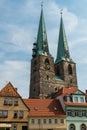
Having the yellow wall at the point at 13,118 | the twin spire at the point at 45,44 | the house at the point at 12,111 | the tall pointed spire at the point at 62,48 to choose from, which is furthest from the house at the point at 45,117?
the tall pointed spire at the point at 62,48

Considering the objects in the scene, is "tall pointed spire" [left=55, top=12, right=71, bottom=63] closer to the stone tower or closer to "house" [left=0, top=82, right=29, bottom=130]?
the stone tower

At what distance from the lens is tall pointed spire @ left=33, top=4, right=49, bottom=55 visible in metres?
132

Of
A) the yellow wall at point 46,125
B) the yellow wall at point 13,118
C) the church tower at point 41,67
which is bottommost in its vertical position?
the yellow wall at point 46,125

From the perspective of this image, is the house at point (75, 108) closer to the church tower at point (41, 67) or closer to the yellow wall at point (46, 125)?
the yellow wall at point (46, 125)

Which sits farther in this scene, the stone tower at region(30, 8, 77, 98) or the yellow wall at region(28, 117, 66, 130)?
the stone tower at region(30, 8, 77, 98)

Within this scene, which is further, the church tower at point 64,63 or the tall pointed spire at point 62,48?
the tall pointed spire at point 62,48

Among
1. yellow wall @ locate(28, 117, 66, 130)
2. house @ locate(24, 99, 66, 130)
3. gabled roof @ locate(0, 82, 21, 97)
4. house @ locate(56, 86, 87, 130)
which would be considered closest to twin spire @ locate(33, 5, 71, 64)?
house @ locate(56, 86, 87, 130)

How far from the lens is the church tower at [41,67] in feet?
403

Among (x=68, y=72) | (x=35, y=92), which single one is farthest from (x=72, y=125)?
(x=68, y=72)

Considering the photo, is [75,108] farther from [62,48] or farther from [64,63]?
[62,48]

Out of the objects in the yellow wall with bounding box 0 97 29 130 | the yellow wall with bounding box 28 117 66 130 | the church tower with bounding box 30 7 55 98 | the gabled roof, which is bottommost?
the yellow wall with bounding box 28 117 66 130

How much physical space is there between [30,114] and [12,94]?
19.2 feet

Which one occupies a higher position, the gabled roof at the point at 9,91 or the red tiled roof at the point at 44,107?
the gabled roof at the point at 9,91

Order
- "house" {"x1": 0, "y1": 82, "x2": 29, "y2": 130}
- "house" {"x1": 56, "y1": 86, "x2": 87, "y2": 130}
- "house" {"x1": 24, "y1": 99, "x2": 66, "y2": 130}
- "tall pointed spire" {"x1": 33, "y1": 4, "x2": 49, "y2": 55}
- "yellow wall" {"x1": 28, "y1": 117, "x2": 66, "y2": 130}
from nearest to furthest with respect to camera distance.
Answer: "house" {"x1": 0, "y1": 82, "x2": 29, "y2": 130} < "yellow wall" {"x1": 28, "y1": 117, "x2": 66, "y2": 130} < "house" {"x1": 24, "y1": 99, "x2": 66, "y2": 130} < "house" {"x1": 56, "y1": 86, "x2": 87, "y2": 130} < "tall pointed spire" {"x1": 33, "y1": 4, "x2": 49, "y2": 55}
